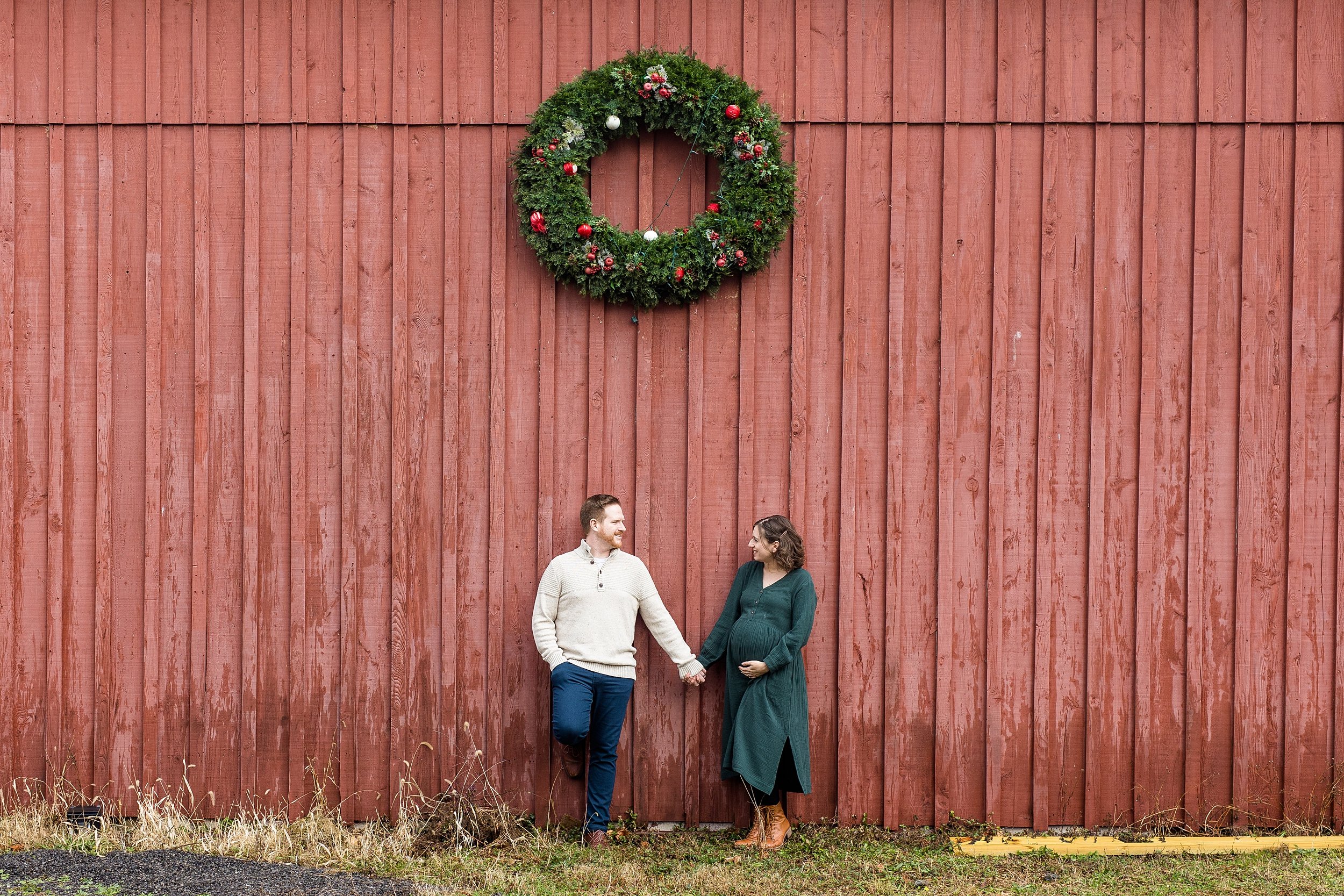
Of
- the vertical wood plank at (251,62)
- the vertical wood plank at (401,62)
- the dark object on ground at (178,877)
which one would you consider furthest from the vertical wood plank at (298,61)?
the dark object on ground at (178,877)

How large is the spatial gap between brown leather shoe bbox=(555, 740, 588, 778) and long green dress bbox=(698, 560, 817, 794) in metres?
0.78

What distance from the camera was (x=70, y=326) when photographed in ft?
17.9

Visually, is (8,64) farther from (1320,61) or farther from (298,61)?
(1320,61)

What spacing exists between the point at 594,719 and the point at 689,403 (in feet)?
5.57

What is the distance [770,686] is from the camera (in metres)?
5.03

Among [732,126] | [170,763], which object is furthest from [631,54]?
[170,763]

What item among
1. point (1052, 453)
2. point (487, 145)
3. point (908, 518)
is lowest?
point (908, 518)

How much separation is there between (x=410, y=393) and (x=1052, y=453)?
3439mm

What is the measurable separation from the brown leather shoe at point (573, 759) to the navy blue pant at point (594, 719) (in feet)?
0.73

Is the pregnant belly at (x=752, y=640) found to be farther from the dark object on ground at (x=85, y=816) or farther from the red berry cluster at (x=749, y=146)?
the dark object on ground at (x=85, y=816)

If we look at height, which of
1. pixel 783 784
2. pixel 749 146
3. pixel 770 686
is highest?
pixel 749 146

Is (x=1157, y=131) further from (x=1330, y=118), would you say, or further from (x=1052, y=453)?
(x=1052, y=453)

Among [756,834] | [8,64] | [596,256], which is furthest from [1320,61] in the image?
[8,64]

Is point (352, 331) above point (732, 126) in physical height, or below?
below
